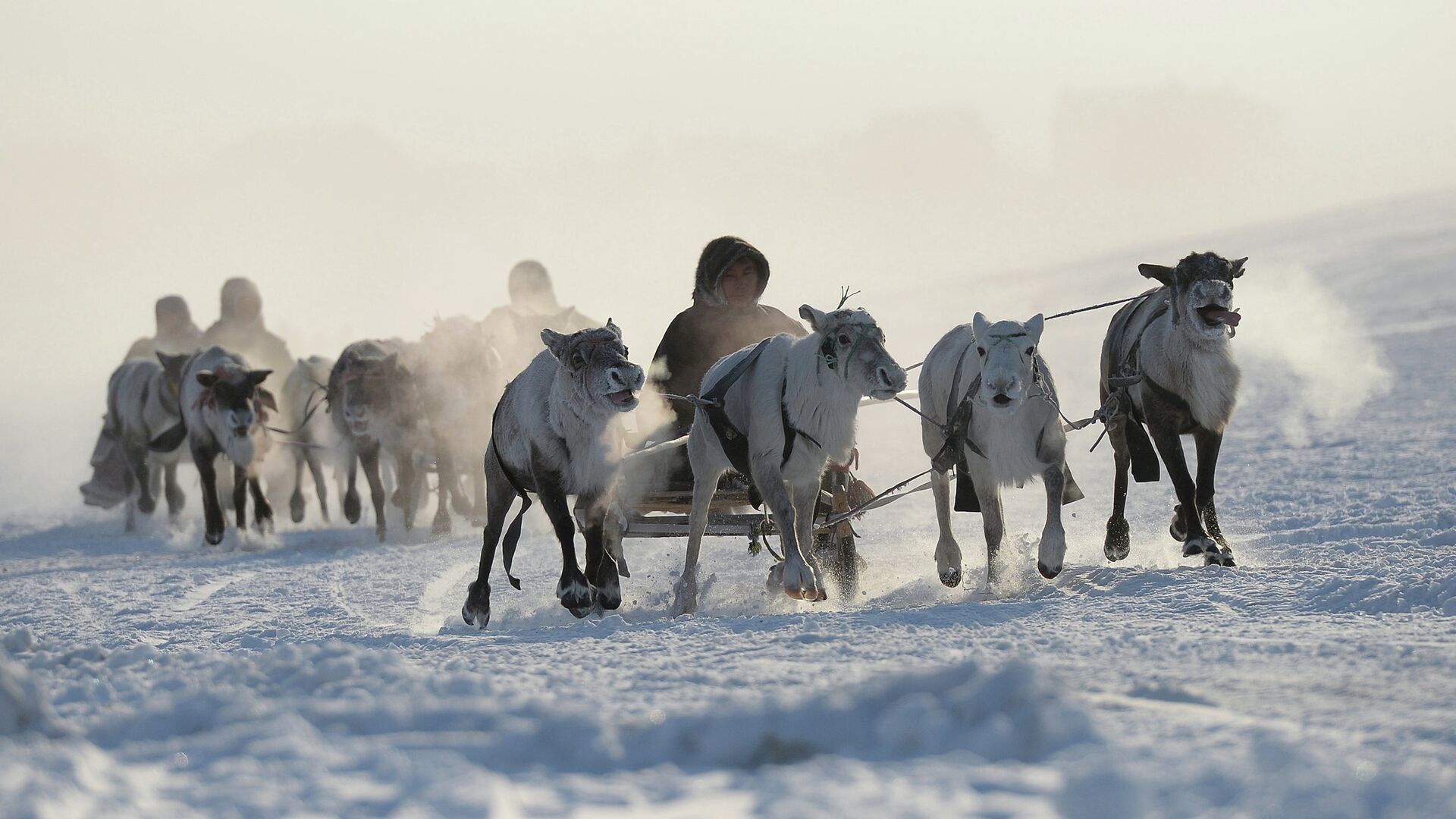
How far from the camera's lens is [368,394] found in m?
16.5

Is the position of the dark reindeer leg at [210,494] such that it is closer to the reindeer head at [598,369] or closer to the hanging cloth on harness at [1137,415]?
the reindeer head at [598,369]

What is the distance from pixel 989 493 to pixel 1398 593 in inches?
93.1

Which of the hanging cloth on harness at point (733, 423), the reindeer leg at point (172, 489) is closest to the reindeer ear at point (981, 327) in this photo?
the hanging cloth on harness at point (733, 423)

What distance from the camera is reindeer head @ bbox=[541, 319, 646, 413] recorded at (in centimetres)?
795

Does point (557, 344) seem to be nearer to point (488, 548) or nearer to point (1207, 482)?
point (488, 548)

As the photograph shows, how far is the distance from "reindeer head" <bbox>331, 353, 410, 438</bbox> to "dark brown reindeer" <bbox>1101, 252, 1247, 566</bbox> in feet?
30.0

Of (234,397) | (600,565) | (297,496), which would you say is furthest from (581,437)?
(297,496)

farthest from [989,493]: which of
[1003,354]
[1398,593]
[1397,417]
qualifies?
[1397,417]

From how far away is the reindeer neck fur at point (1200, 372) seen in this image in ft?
29.9

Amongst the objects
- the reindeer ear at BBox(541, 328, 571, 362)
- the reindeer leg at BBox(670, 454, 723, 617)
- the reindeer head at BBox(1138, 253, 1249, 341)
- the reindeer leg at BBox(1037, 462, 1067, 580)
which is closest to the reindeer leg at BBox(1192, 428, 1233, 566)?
the reindeer head at BBox(1138, 253, 1249, 341)

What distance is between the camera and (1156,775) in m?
3.88

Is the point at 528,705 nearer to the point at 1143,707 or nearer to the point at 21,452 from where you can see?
the point at 1143,707

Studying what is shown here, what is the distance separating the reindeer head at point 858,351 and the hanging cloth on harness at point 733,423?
0.43m

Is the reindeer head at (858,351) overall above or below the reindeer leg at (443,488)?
above
